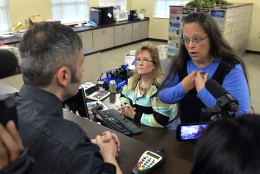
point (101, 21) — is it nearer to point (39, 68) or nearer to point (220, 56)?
point (220, 56)

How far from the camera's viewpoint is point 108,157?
1004 millimetres

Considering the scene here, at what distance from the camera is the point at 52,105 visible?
0.91 m

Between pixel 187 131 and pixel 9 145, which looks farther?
pixel 187 131

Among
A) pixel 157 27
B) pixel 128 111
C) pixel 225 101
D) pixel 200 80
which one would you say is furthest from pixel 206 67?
pixel 157 27

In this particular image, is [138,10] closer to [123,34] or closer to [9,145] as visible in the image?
[123,34]

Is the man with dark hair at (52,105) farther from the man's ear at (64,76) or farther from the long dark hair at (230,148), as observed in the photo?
the long dark hair at (230,148)

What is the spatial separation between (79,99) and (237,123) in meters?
1.09

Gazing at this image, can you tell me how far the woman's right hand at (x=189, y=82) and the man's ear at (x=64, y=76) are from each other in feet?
2.80

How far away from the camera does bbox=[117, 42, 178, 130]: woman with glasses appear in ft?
5.62

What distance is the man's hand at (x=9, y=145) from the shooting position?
408mm

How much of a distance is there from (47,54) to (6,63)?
7.7 inches

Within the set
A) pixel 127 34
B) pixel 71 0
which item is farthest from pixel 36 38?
pixel 127 34

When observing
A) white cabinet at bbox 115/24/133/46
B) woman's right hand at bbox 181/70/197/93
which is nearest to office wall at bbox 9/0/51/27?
white cabinet at bbox 115/24/133/46

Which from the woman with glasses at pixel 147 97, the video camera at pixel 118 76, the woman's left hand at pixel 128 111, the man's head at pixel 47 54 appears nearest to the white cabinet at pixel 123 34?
the video camera at pixel 118 76
